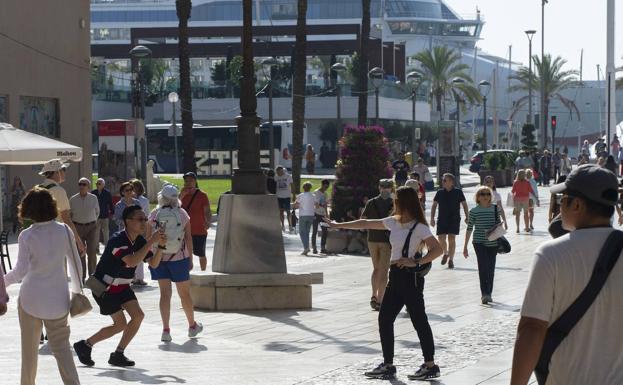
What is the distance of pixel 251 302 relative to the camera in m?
15.9

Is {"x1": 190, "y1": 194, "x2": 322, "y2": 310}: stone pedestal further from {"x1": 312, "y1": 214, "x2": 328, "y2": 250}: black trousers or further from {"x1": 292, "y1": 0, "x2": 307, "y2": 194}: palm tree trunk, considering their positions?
{"x1": 292, "y1": 0, "x2": 307, "y2": 194}: palm tree trunk

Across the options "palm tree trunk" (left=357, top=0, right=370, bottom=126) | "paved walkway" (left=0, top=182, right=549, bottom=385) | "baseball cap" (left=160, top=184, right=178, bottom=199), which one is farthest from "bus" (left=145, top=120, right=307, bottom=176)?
"baseball cap" (left=160, top=184, right=178, bottom=199)

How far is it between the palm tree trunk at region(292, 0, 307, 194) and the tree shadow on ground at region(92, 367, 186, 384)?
2769 cm

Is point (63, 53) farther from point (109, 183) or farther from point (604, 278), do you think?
point (604, 278)

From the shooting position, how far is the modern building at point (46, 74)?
33.0 metres

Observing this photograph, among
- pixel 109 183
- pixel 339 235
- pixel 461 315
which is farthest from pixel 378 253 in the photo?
pixel 109 183

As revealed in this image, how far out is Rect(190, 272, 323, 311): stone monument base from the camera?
51.9ft

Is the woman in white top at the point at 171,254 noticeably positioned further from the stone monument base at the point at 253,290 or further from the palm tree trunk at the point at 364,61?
the palm tree trunk at the point at 364,61

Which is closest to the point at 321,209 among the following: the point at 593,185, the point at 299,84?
the point at 299,84

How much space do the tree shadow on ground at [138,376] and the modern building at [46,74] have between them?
2207 centimetres

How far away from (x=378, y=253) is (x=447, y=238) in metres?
6.80

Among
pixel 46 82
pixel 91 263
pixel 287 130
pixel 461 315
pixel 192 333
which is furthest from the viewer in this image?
pixel 287 130

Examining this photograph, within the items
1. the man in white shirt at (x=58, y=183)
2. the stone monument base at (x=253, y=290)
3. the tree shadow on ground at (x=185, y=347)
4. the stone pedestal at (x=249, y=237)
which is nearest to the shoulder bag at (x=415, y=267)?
the tree shadow on ground at (x=185, y=347)

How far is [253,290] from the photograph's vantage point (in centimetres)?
1584
